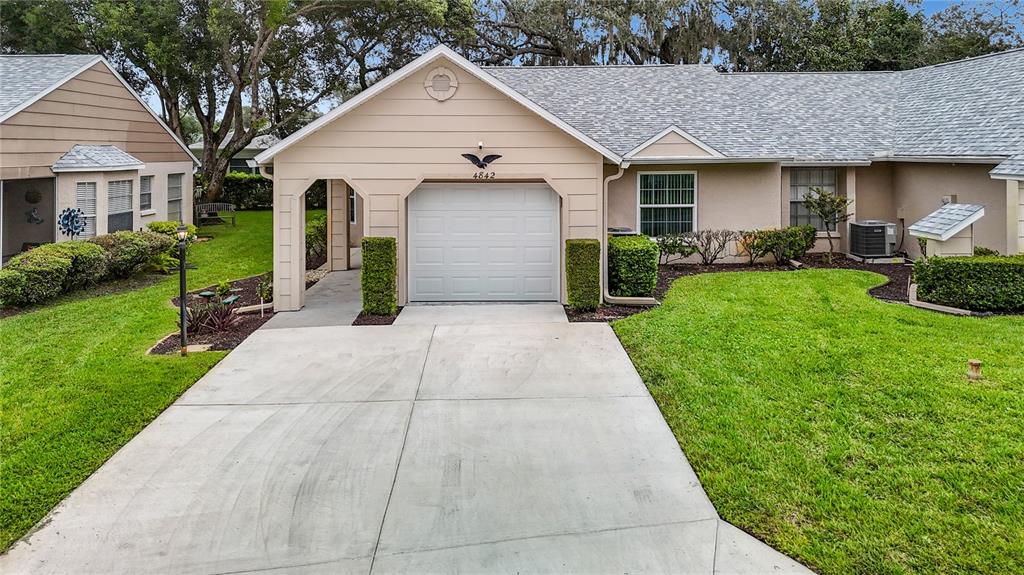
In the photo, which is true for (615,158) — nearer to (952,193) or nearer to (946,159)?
(946,159)

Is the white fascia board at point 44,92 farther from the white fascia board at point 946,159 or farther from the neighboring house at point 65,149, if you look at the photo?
the white fascia board at point 946,159

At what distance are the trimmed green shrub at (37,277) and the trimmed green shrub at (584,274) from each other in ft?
27.5

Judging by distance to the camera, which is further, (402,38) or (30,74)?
(402,38)

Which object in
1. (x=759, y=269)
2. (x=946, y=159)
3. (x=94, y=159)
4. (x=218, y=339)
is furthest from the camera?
(x=94, y=159)

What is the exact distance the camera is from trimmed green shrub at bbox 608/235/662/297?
1158 centimetres

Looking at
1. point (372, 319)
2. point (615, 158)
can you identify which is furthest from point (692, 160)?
point (372, 319)

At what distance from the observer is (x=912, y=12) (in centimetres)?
3055

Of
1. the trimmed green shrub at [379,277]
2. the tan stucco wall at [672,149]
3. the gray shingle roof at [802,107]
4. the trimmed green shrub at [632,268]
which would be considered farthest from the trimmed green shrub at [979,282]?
the trimmed green shrub at [379,277]

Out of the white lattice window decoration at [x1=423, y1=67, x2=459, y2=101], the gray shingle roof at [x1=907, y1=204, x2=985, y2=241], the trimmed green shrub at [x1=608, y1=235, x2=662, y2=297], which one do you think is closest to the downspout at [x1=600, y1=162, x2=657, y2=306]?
the trimmed green shrub at [x1=608, y1=235, x2=662, y2=297]

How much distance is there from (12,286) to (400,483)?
9.08m

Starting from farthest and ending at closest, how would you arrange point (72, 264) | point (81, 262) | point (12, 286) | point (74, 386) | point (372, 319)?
point (81, 262), point (72, 264), point (12, 286), point (372, 319), point (74, 386)

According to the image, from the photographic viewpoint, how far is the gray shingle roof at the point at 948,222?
11.2 m

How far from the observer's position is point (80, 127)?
16.4m

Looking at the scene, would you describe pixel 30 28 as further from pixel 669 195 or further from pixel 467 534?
pixel 467 534
